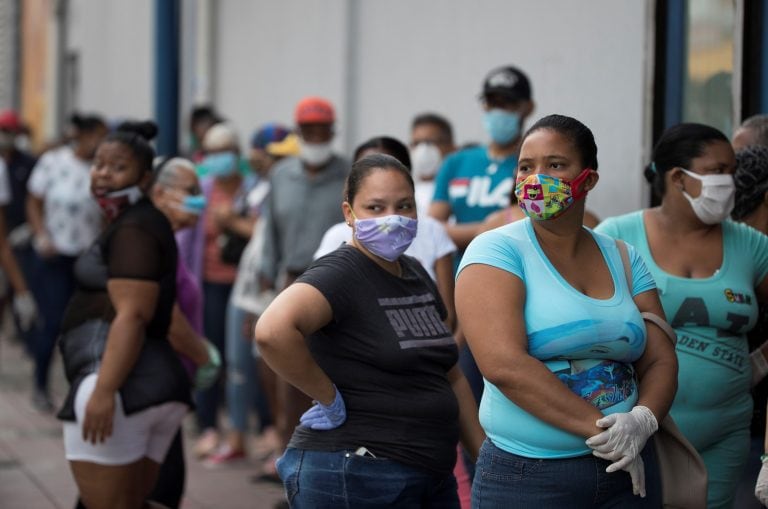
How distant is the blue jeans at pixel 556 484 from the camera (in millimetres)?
3562

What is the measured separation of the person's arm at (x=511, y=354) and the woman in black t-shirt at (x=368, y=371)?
52 centimetres

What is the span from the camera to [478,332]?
11.8 feet

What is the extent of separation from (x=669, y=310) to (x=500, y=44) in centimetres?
389

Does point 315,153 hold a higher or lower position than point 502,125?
lower

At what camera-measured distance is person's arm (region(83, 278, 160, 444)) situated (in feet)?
16.7

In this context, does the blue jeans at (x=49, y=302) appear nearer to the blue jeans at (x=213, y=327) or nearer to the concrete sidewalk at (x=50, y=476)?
the concrete sidewalk at (x=50, y=476)

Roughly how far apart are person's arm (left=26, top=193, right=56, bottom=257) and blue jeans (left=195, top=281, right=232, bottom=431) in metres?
1.93

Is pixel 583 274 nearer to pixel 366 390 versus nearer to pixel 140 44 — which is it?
pixel 366 390

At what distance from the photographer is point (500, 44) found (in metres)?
8.05

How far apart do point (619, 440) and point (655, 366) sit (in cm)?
36

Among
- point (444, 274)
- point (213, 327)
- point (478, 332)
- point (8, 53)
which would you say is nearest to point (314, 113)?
point (213, 327)

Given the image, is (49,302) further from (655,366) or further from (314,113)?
(655,366)

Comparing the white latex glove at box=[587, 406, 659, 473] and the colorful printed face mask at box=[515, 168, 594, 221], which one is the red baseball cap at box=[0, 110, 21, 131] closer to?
the colorful printed face mask at box=[515, 168, 594, 221]

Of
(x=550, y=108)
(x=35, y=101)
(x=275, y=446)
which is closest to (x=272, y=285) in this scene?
(x=275, y=446)
